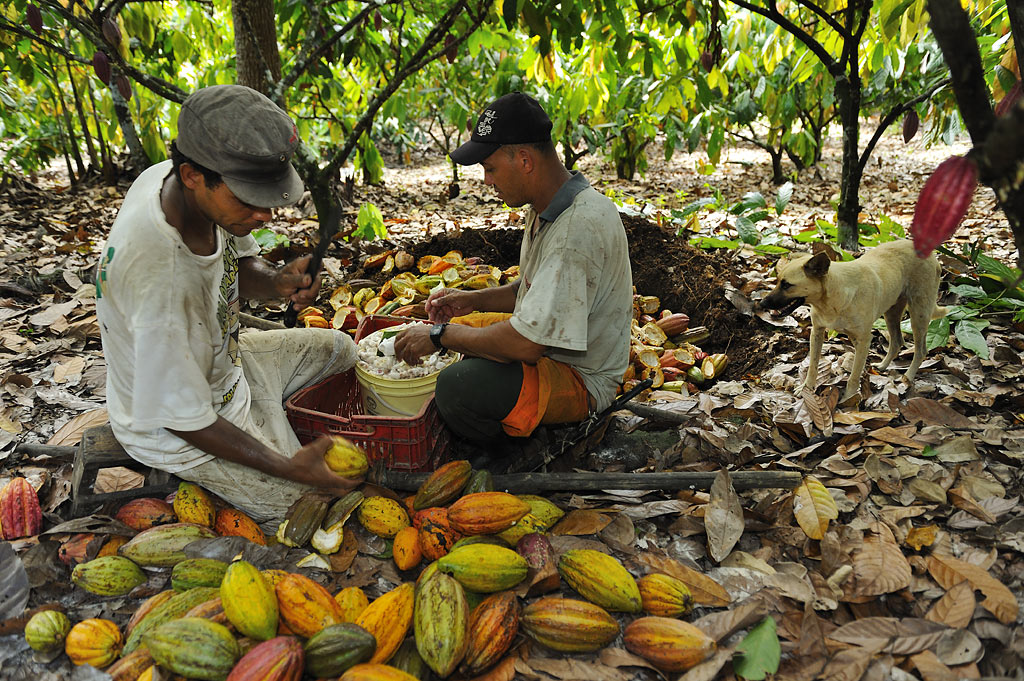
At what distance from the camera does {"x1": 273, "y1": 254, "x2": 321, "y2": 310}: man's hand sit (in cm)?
223

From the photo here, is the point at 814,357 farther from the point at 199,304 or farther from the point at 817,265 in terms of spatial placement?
the point at 199,304

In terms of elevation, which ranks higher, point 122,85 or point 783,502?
point 122,85

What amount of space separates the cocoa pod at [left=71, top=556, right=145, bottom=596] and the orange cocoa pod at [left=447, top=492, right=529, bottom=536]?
33.1 inches

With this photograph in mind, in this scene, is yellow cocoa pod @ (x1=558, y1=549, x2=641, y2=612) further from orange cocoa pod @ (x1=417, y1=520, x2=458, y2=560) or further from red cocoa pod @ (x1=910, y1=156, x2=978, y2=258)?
red cocoa pod @ (x1=910, y1=156, x2=978, y2=258)

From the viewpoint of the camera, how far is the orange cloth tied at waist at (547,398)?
7.16 feet

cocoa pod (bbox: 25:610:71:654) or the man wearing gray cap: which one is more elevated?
the man wearing gray cap

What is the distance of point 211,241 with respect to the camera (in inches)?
72.7

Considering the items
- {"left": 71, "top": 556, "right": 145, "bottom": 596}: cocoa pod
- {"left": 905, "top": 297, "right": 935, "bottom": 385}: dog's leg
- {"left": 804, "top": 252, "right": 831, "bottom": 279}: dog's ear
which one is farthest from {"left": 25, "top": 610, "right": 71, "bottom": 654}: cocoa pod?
{"left": 905, "top": 297, "right": 935, "bottom": 385}: dog's leg

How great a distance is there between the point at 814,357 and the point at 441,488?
1.66 metres

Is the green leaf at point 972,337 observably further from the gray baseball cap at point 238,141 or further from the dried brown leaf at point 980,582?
the gray baseball cap at point 238,141

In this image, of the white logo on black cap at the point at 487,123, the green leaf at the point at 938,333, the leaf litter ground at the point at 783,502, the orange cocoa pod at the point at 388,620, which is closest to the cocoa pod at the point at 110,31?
the leaf litter ground at the point at 783,502

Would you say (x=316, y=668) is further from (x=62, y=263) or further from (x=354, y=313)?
(x=62, y=263)

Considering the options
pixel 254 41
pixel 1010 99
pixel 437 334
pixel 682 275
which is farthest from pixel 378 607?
pixel 254 41

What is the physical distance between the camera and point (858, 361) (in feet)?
8.34
